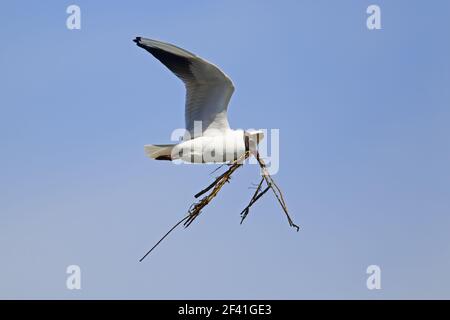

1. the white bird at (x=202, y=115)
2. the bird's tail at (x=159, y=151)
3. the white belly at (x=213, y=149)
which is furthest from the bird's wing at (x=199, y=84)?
the bird's tail at (x=159, y=151)

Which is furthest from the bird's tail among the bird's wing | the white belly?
the bird's wing

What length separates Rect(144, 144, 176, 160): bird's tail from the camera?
8984mm

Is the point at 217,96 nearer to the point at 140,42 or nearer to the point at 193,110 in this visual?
the point at 193,110

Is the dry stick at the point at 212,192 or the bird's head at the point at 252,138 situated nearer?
the dry stick at the point at 212,192

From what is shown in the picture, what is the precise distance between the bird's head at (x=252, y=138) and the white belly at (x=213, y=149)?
58 mm

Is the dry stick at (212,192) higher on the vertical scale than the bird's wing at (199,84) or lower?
lower

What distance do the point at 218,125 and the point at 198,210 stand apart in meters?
2.48

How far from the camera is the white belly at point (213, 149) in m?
8.56

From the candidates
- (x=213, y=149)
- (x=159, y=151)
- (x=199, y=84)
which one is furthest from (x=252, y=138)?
(x=159, y=151)

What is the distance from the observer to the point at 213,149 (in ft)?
28.4

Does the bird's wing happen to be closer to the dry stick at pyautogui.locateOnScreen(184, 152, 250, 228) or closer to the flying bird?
the flying bird

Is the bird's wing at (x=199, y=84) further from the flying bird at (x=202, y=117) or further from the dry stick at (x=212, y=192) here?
the dry stick at (x=212, y=192)

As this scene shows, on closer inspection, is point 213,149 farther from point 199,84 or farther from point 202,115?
point 199,84

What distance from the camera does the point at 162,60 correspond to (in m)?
8.62
